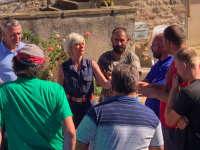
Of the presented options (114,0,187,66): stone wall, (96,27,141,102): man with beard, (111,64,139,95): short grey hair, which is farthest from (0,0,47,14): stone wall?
(111,64,139,95): short grey hair

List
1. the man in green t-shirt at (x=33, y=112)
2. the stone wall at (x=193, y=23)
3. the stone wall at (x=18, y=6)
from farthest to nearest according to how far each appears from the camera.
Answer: the stone wall at (x=193, y=23)
the stone wall at (x=18, y=6)
the man in green t-shirt at (x=33, y=112)

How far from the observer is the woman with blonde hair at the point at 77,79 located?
4.09 metres

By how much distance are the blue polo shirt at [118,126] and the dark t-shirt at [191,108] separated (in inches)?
16.3

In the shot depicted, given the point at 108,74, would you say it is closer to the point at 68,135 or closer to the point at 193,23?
the point at 68,135

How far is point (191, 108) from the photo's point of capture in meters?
2.92

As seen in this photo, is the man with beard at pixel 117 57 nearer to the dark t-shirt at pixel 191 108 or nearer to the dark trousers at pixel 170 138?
the dark trousers at pixel 170 138

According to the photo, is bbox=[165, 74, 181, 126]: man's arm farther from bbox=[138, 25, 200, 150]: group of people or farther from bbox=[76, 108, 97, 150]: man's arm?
bbox=[76, 108, 97, 150]: man's arm

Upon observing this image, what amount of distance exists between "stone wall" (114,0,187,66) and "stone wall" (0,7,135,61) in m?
2.19

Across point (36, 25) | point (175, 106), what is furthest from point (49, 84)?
point (36, 25)

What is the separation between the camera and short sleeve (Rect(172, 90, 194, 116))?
9.46 feet

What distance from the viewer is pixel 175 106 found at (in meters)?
2.99

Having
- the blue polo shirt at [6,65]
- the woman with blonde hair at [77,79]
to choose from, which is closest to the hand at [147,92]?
the woman with blonde hair at [77,79]

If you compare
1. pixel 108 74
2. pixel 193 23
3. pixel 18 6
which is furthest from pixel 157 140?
pixel 193 23

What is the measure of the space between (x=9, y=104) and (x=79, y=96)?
54.4 inches
